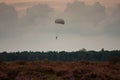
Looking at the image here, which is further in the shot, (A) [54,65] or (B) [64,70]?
(A) [54,65]

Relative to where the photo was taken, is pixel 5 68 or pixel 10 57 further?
pixel 10 57

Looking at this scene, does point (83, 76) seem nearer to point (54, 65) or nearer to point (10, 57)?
point (54, 65)

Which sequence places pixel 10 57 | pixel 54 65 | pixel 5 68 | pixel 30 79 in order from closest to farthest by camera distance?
pixel 30 79, pixel 5 68, pixel 54 65, pixel 10 57

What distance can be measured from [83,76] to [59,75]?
3549mm

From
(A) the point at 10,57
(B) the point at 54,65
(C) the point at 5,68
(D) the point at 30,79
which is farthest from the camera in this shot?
(A) the point at 10,57

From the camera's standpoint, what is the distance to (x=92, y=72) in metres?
59.0

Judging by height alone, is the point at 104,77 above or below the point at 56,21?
below

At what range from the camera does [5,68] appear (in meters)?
63.0

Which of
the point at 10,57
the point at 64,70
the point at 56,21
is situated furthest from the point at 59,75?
the point at 10,57

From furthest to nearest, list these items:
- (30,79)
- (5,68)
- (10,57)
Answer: (10,57), (5,68), (30,79)

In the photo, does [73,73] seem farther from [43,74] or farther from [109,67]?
[109,67]

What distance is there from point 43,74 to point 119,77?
896cm

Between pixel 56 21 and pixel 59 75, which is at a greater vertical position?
pixel 56 21

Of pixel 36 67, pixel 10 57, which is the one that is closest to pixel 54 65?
pixel 36 67
